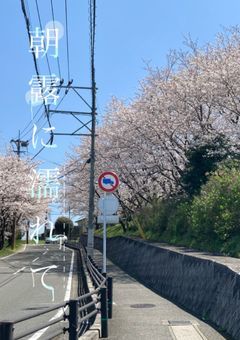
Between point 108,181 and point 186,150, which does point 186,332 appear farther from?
point 186,150

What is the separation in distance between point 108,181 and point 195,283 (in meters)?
3.28

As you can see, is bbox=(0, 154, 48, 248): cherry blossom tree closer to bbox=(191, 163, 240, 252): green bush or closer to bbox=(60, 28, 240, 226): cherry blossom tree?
bbox=(60, 28, 240, 226): cherry blossom tree

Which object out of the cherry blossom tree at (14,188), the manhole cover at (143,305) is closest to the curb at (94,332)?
the manhole cover at (143,305)

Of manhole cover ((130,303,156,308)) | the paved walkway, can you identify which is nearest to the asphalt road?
the paved walkway

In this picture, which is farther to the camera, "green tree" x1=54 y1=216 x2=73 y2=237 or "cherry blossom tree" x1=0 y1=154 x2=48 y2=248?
"green tree" x1=54 y1=216 x2=73 y2=237

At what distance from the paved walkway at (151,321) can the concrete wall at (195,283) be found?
27 cm

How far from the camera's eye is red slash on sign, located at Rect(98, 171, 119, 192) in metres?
11.6

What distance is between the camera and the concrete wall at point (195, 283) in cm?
771

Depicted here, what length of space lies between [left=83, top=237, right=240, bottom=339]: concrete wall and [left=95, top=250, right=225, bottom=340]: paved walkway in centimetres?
27

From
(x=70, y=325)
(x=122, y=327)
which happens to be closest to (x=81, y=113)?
(x=122, y=327)

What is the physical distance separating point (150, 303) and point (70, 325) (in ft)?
18.8

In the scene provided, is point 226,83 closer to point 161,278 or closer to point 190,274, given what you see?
point 161,278

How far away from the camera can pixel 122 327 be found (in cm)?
826

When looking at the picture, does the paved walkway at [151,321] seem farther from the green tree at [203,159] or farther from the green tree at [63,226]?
the green tree at [63,226]
